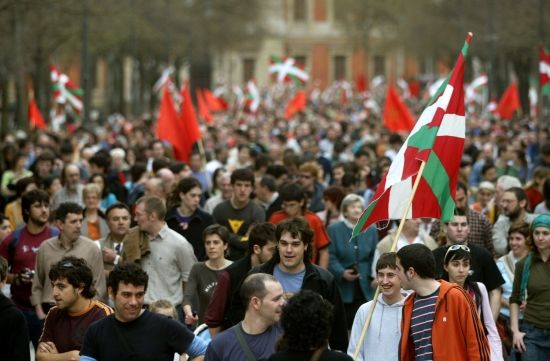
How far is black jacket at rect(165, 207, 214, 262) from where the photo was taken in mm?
11203

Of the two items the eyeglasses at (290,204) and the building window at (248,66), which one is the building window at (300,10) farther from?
the eyeglasses at (290,204)

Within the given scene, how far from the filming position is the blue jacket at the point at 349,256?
11.2 meters

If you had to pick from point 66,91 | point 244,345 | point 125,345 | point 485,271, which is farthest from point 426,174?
point 66,91

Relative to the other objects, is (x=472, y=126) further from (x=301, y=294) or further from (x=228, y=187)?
(x=301, y=294)

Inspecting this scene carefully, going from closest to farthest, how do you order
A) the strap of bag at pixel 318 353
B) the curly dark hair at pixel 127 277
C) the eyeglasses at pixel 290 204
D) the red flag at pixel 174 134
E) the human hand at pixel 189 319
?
the strap of bag at pixel 318 353 < the curly dark hair at pixel 127 277 < the human hand at pixel 189 319 < the eyeglasses at pixel 290 204 < the red flag at pixel 174 134

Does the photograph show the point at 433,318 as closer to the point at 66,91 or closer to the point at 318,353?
the point at 318,353

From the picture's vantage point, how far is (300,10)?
104 m

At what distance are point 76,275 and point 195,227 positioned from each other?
3951 mm

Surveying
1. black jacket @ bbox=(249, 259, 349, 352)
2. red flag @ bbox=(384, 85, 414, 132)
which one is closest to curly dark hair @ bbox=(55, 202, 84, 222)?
black jacket @ bbox=(249, 259, 349, 352)

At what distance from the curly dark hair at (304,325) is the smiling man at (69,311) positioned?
2018mm

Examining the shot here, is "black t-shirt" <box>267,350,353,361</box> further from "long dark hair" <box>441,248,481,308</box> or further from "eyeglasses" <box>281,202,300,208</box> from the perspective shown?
"eyeglasses" <box>281,202,300,208</box>

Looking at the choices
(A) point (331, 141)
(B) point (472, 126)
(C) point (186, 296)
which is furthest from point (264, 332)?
(B) point (472, 126)

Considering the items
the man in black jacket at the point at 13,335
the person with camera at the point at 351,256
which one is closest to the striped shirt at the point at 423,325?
the man in black jacket at the point at 13,335

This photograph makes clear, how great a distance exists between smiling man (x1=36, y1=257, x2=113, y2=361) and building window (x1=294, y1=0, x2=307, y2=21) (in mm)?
97567
